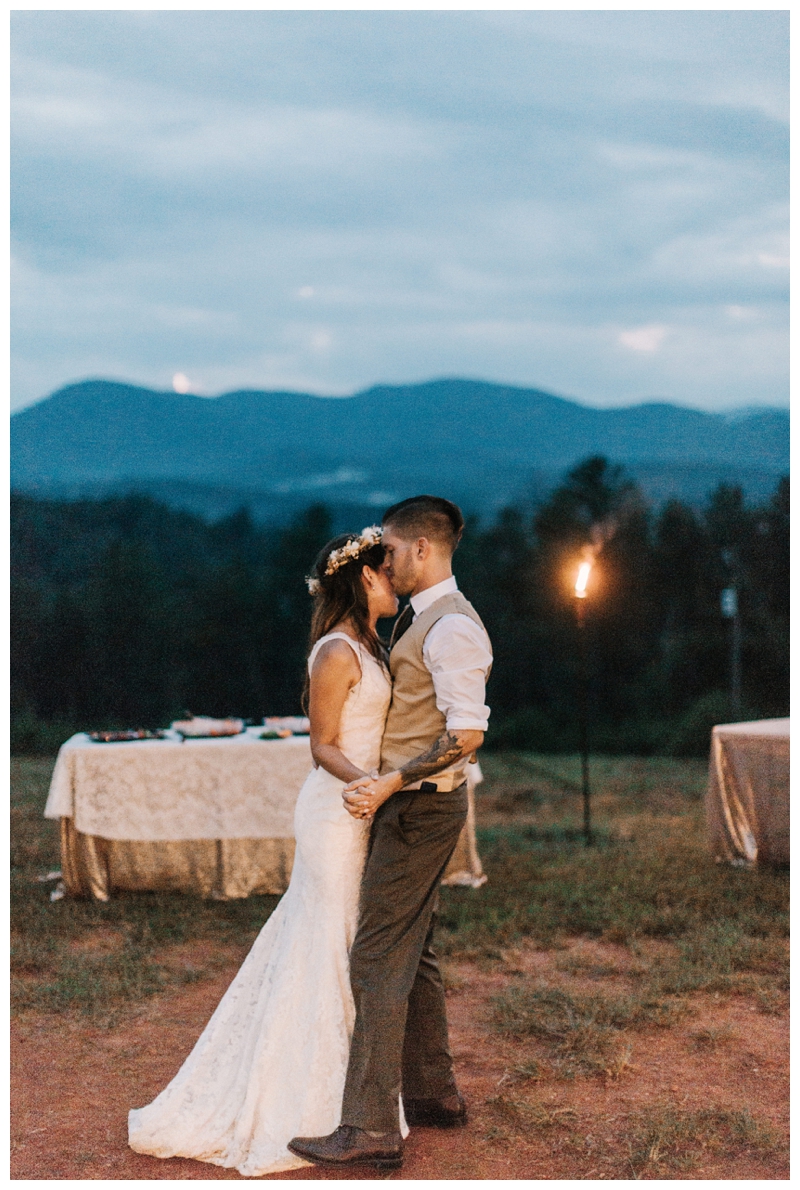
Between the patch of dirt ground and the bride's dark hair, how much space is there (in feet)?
4.67

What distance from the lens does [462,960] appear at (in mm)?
4867

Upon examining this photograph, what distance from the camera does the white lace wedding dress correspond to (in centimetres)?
295

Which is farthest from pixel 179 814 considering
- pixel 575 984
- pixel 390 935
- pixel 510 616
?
pixel 510 616

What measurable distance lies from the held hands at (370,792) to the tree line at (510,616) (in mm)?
15369

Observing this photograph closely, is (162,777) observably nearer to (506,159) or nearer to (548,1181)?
(548,1181)

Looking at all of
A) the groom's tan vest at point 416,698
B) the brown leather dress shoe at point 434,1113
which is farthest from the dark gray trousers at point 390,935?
the brown leather dress shoe at point 434,1113

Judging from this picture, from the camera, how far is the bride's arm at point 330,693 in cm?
Answer: 295

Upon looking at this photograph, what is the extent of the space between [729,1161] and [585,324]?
20925 millimetres

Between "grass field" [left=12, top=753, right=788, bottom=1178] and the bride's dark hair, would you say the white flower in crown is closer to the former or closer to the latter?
the bride's dark hair

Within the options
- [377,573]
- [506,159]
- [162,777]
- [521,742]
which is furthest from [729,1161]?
[521,742]

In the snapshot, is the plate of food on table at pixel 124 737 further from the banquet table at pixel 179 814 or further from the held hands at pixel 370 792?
the held hands at pixel 370 792

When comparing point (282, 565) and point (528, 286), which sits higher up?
point (528, 286)

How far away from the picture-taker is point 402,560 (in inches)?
116

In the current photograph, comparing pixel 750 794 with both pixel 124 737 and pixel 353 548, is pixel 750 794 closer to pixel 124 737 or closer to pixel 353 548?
pixel 124 737
